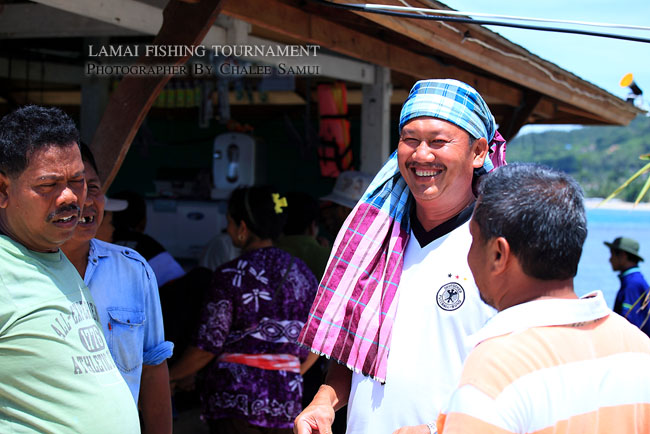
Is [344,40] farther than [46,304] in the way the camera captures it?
Yes

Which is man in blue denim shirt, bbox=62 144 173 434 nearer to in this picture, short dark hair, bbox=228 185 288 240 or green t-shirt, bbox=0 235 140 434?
green t-shirt, bbox=0 235 140 434

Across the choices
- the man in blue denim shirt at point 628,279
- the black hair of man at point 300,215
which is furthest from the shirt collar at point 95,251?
the man in blue denim shirt at point 628,279

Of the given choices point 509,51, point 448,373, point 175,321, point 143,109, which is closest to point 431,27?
point 509,51

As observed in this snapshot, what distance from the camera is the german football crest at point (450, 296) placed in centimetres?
164

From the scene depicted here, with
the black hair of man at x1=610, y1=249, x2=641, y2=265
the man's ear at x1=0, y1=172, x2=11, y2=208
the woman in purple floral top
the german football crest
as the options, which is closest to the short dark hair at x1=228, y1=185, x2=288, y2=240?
the woman in purple floral top

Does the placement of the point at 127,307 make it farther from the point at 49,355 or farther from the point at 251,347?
the point at 251,347

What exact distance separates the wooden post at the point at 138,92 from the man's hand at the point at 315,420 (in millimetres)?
1283

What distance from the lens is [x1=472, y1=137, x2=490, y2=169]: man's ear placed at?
5.98 feet

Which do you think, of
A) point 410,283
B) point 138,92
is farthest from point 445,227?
point 138,92

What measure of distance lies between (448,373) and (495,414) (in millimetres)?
686

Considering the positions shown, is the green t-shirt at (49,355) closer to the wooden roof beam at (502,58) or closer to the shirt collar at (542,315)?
the shirt collar at (542,315)

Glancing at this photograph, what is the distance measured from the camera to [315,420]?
1.72m

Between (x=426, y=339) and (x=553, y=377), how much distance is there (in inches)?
27.1

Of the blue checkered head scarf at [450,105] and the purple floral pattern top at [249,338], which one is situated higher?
the blue checkered head scarf at [450,105]
